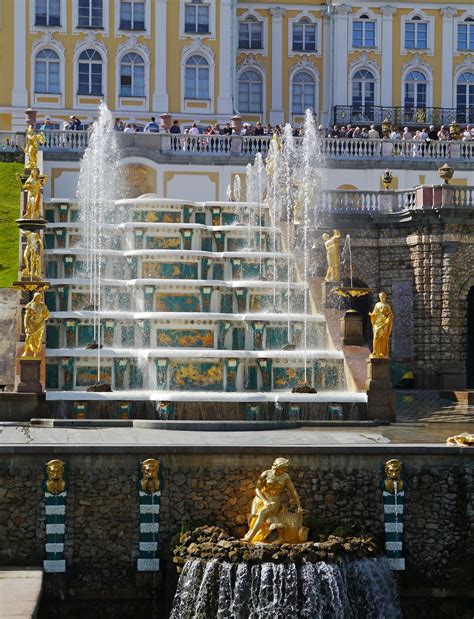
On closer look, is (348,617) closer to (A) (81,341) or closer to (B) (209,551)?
(B) (209,551)

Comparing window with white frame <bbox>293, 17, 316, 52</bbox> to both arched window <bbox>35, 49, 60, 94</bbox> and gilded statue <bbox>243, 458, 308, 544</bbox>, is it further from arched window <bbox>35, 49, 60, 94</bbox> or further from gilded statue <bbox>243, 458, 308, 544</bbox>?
gilded statue <bbox>243, 458, 308, 544</bbox>

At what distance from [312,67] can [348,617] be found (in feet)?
166

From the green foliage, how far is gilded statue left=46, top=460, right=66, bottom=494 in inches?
667

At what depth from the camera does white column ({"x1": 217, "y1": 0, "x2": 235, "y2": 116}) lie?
2704 inches

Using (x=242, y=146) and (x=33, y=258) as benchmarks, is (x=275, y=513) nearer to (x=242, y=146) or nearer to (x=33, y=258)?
(x=33, y=258)

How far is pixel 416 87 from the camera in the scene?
238 feet

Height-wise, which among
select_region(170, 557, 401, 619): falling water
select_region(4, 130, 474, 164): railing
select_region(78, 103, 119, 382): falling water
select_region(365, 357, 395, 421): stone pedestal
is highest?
select_region(4, 130, 474, 164): railing

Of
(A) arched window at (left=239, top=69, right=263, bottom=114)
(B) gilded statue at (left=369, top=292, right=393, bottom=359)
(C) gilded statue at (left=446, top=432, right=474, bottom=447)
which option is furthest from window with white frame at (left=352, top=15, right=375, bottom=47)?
(C) gilded statue at (left=446, top=432, right=474, bottom=447)

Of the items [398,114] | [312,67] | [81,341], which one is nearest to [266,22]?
[312,67]

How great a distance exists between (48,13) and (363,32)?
15.1 meters

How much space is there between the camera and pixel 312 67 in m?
72.9

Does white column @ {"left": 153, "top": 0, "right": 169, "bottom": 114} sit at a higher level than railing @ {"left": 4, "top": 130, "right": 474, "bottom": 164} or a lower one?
higher

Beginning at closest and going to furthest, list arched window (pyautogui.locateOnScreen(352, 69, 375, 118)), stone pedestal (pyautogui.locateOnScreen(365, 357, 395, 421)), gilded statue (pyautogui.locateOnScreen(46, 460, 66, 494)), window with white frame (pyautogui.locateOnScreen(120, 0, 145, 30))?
gilded statue (pyautogui.locateOnScreen(46, 460, 66, 494)) < stone pedestal (pyautogui.locateOnScreen(365, 357, 395, 421)) < window with white frame (pyautogui.locateOnScreen(120, 0, 145, 30)) < arched window (pyautogui.locateOnScreen(352, 69, 375, 118))

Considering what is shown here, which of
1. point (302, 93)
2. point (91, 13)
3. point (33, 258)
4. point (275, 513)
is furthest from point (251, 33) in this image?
point (275, 513)
